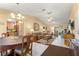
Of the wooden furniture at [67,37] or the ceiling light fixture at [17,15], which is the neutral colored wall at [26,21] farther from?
the wooden furniture at [67,37]

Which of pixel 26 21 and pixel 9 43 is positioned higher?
pixel 26 21

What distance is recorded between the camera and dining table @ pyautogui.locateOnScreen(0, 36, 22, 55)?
51.1 inches

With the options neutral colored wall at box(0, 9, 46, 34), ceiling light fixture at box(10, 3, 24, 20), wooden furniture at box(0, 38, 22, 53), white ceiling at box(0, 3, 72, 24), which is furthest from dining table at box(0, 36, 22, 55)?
white ceiling at box(0, 3, 72, 24)

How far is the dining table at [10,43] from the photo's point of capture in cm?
130

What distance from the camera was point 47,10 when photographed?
1305 mm

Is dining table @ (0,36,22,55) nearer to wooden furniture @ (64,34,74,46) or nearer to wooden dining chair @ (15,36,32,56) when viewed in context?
wooden dining chair @ (15,36,32,56)

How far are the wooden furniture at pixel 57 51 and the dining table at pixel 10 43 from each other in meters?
0.35

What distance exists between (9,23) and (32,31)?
291mm

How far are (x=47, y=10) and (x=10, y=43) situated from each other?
624mm

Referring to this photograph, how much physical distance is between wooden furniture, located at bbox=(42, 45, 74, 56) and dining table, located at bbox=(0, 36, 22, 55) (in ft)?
1.16

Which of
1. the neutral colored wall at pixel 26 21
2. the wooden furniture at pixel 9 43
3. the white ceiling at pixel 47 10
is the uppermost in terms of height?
the white ceiling at pixel 47 10

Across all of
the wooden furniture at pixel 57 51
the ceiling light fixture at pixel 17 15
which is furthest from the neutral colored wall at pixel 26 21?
the wooden furniture at pixel 57 51

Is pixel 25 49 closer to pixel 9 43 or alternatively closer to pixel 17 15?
pixel 9 43

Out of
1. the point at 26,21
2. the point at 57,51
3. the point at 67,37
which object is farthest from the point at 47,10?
the point at 57,51
